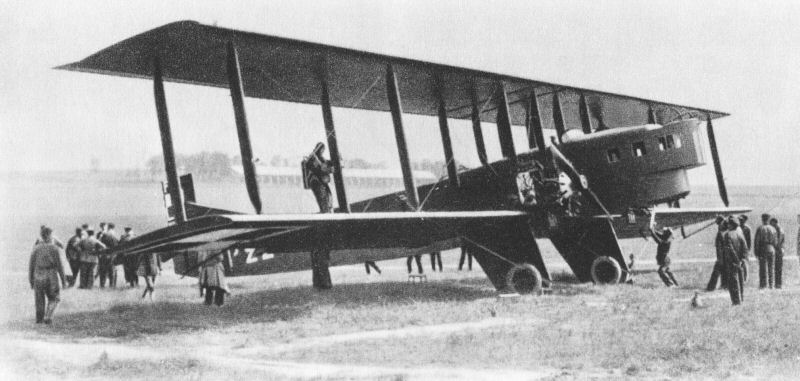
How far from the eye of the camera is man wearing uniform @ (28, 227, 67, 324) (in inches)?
394

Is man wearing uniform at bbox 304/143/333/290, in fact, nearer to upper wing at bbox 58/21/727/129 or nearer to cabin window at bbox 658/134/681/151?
upper wing at bbox 58/21/727/129

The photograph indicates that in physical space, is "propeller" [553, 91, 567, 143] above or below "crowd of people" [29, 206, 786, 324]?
above

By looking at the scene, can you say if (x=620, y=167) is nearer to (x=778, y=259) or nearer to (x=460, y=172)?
(x=460, y=172)

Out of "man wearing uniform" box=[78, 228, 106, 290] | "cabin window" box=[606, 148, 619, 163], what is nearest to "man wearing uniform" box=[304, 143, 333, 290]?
"cabin window" box=[606, 148, 619, 163]

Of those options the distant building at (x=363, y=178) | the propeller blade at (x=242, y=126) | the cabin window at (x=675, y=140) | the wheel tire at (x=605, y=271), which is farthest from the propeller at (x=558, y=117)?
the distant building at (x=363, y=178)

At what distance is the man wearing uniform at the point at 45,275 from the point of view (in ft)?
32.8

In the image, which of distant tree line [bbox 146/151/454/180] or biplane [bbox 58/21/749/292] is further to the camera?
distant tree line [bbox 146/151/454/180]

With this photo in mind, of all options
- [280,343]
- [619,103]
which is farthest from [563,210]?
[280,343]

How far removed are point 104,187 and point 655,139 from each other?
46312mm

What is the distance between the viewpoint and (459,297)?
1209cm

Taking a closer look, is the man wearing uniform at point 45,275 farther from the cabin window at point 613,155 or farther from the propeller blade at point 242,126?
the cabin window at point 613,155

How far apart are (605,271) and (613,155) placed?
229cm

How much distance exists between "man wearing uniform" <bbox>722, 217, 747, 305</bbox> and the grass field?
26 centimetres

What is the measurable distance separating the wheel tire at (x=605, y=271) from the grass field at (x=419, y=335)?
0.52m
